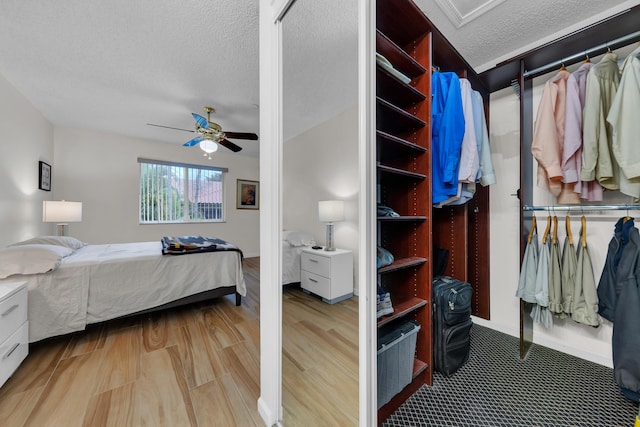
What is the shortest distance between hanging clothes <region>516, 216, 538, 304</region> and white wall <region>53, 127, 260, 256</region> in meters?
4.96

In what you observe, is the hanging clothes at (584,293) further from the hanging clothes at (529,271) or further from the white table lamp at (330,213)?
the white table lamp at (330,213)

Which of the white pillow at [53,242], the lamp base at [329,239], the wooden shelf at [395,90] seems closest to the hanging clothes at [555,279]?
the wooden shelf at [395,90]

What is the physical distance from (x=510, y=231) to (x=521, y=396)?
3.88 ft

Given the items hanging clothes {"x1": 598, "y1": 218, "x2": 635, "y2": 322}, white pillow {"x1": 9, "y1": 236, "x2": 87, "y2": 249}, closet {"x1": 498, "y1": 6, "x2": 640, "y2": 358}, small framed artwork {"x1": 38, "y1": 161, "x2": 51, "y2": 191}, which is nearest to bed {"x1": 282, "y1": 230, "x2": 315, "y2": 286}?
closet {"x1": 498, "y1": 6, "x2": 640, "y2": 358}

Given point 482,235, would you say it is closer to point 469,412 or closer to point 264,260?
point 469,412

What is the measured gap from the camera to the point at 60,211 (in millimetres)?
2955

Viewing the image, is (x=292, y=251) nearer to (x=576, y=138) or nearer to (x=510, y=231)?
(x=576, y=138)

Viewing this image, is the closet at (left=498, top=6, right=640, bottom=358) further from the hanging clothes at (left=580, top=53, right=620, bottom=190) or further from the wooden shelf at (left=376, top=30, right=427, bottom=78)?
the wooden shelf at (left=376, top=30, right=427, bottom=78)

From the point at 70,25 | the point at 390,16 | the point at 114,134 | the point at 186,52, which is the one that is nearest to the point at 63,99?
the point at 114,134

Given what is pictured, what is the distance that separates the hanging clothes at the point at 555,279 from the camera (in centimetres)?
158

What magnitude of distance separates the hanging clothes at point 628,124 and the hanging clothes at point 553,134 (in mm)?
251

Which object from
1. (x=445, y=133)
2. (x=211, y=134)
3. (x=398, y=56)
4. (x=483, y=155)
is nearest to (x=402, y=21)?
(x=398, y=56)

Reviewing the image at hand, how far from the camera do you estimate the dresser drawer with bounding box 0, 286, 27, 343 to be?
1.37 metres

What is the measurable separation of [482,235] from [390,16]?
71.6 inches
